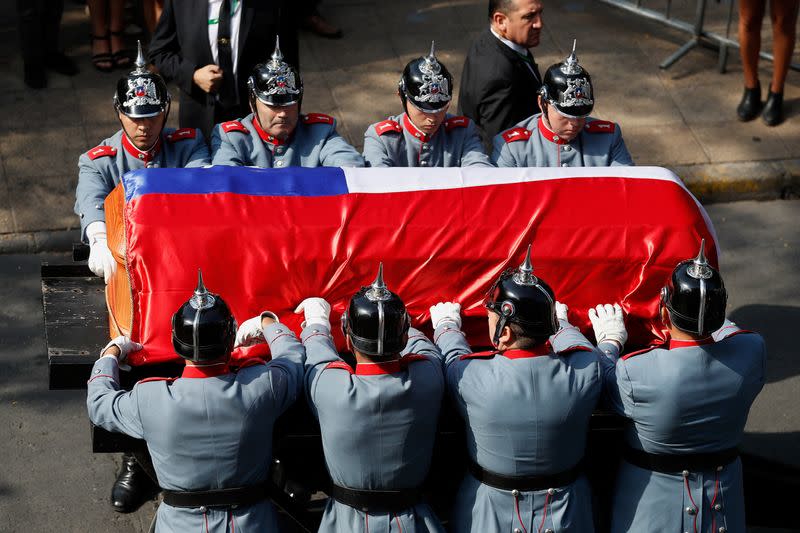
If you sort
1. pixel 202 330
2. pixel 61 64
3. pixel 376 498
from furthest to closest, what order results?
1. pixel 61 64
2. pixel 376 498
3. pixel 202 330

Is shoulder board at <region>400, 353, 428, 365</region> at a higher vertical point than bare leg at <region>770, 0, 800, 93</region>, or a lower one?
higher

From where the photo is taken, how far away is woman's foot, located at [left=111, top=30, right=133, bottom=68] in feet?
27.5

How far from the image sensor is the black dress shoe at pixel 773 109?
812 centimetres

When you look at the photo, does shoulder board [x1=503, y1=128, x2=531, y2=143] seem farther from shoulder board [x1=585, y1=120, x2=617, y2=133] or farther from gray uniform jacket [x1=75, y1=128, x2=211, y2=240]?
gray uniform jacket [x1=75, y1=128, x2=211, y2=240]

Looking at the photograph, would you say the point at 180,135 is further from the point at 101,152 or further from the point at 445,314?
the point at 445,314

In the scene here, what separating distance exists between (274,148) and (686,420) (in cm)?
225

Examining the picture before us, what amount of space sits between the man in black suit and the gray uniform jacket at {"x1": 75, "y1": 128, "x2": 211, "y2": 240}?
4.58ft

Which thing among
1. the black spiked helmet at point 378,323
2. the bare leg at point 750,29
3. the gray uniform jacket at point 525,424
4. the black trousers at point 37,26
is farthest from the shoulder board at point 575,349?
the black trousers at point 37,26

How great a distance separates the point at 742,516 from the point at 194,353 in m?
2.08

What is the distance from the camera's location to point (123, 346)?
437cm

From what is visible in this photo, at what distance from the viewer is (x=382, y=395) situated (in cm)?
399

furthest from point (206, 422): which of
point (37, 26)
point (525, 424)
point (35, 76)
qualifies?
point (35, 76)

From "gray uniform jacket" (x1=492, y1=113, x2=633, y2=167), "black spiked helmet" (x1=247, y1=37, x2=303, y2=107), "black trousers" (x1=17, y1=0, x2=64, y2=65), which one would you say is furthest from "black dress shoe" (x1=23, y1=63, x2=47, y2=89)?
"gray uniform jacket" (x1=492, y1=113, x2=633, y2=167)

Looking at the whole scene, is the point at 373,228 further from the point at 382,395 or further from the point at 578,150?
the point at 578,150
